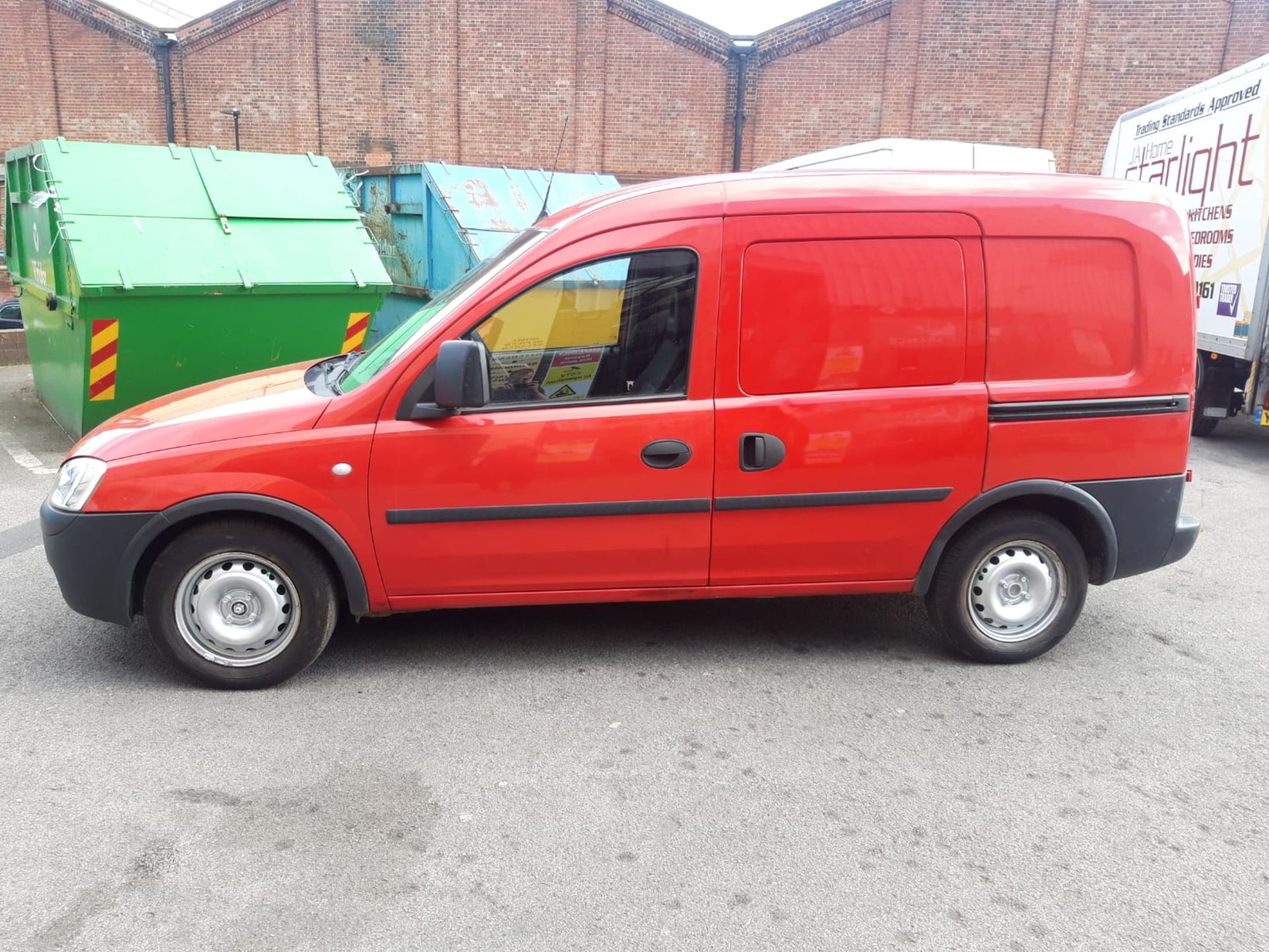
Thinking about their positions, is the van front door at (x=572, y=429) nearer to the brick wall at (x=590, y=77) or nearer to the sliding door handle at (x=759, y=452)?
the sliding door handle at (x=759, y=452)

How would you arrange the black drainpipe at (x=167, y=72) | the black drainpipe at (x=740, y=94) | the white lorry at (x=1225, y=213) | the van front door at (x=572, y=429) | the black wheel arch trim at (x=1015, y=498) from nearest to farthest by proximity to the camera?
the van front door at (x=572, y=429)
the black wheel arch trim at (x=1015, y=498)
the white lorry at (x=1225, y=213)
the black drainpipe at (x=740, y=94)
the black drainpipe at (x=167, y=72)

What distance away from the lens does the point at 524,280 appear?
407 cm

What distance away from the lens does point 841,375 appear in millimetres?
4176

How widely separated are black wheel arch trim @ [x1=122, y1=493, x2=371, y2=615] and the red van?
0.03ft

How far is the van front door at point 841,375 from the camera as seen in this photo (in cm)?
413

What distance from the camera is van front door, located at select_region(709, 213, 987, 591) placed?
4.13 metres

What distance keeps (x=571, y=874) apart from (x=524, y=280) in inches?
88.4

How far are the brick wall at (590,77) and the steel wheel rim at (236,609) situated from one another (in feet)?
64.3

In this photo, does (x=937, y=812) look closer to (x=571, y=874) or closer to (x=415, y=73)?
(x=571, y=874)

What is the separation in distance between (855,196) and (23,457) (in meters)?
7.18

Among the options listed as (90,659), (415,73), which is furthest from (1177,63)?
(90,659)

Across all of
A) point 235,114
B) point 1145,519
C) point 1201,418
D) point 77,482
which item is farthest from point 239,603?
point 235,114

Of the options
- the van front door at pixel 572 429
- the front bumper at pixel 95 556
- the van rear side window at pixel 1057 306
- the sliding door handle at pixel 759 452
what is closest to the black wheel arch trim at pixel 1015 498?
the van rear side window at pixel 1057 306

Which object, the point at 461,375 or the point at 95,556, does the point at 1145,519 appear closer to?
the point at 461,375
